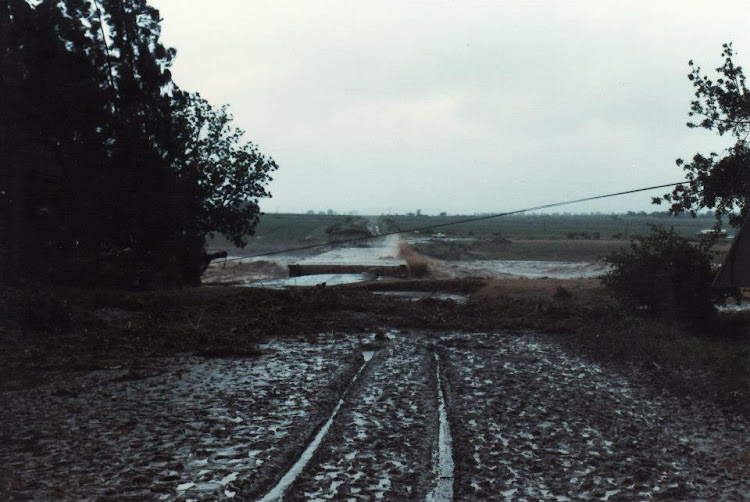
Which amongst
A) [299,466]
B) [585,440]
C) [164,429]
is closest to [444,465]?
[299,466]

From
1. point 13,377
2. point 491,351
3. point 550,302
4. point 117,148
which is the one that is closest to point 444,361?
point 491,351

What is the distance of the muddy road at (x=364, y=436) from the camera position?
20.2 feet

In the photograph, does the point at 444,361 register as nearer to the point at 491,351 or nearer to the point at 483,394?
the point at 491,351

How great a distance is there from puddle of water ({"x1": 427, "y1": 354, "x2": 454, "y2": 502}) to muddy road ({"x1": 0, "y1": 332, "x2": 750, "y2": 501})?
0.08ft

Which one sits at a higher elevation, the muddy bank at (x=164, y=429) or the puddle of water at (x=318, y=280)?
the puddle of water at (x=318, y=280)

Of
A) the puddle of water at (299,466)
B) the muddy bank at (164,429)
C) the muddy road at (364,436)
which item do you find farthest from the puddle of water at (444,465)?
the muddy bank at (164,429)

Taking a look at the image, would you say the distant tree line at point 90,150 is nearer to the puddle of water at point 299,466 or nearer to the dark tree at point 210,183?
the dark tree at point 210,183

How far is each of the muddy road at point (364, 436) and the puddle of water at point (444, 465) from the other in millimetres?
24

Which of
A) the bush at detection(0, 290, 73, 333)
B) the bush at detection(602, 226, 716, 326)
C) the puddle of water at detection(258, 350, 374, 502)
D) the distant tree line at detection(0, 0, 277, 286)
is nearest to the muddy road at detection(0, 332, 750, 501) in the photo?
the puddle of water at detection(258, 350, 374, 502)

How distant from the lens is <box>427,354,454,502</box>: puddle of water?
5.98 metres

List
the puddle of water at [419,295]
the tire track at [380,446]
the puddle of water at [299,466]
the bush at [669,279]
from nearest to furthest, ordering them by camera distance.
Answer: the puddle of water at [299,466] < the tire track at [380,446] < the bush at [669,279] < the puddle of water at [419,295]

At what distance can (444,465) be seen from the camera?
268 inches

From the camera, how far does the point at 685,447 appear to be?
743cm

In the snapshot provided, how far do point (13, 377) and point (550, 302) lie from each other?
14571 mm
